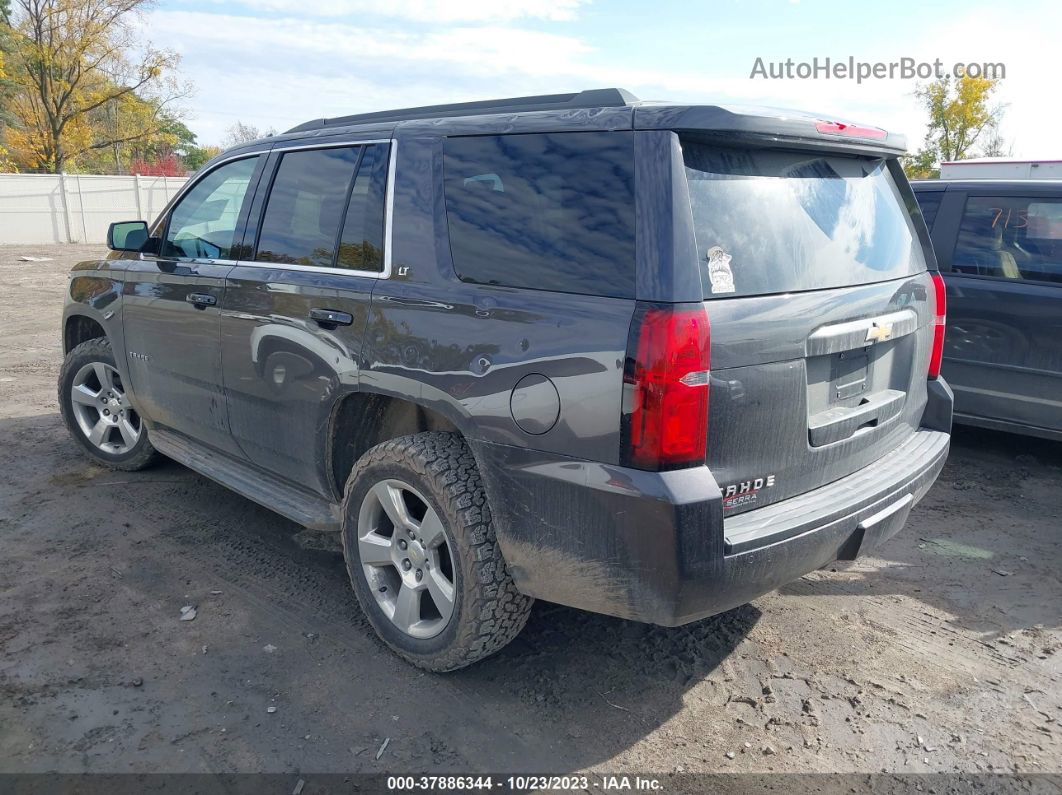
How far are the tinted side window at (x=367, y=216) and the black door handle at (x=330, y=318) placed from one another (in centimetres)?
19

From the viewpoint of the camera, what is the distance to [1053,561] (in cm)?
427

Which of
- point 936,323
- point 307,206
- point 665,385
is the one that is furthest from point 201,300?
point 936,323

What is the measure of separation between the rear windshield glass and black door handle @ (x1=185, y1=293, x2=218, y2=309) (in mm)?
2465

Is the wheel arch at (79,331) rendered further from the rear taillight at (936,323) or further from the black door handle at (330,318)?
the rear taillight at (936,323)

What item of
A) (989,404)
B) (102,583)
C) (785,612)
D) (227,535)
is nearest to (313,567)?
(227,535)

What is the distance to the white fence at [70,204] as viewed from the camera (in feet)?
84.6

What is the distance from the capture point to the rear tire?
5.09 m

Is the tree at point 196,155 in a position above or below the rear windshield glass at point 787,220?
above

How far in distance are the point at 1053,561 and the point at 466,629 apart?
3166 millimetres

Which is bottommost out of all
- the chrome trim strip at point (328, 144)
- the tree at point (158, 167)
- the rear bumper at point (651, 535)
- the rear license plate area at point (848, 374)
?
the rear bumper at point (651, 535)

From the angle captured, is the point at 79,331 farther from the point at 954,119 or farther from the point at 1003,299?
the point at 954,119

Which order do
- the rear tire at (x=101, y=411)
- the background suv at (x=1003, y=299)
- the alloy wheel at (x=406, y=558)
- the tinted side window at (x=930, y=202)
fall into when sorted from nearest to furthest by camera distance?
1. the alloy wheel at (x=406, y=558)
2. the rear tire at (x=101, y=411)
3. the background suv at (x=1003, y=299)
4. the tinted side window at (x=930, y=202)

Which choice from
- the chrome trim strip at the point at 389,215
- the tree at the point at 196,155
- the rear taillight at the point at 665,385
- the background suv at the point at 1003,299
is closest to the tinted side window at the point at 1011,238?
the background suv at the point at 1003,299

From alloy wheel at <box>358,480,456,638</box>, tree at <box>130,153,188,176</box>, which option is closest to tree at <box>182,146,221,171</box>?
tree at <box>130,153,188,176</box>
